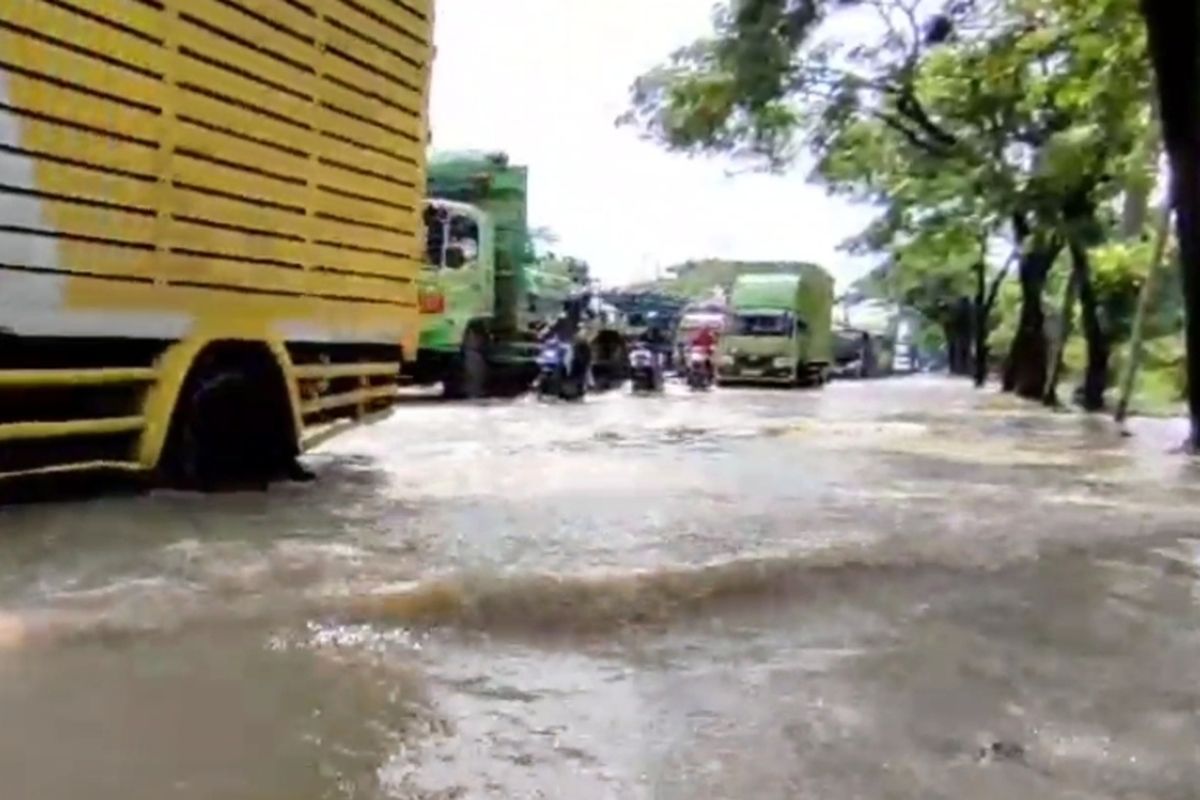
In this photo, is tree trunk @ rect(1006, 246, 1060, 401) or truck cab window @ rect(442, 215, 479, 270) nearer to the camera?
truck cab window @ rect(442, 215, 479, 270)

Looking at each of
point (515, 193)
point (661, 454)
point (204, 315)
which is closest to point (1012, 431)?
point (661, 454)

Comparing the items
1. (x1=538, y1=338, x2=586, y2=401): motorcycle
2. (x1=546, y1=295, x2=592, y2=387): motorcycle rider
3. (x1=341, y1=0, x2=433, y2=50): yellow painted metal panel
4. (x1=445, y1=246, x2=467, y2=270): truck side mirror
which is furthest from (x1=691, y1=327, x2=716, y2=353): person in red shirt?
(x1=341, y1=0, x2=433, y2=50): yellow painted metal panel

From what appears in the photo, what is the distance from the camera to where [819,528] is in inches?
288

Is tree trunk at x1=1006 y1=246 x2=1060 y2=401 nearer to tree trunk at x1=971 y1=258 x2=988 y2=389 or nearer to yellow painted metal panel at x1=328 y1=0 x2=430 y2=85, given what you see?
tree trunk at x1=971 y1=258 x2=988 y2=389

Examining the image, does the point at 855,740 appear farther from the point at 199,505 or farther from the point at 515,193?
the point at 515,193

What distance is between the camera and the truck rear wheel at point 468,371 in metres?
22.3

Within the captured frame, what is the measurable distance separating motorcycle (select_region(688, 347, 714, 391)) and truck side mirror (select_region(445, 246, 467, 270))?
1483 cm

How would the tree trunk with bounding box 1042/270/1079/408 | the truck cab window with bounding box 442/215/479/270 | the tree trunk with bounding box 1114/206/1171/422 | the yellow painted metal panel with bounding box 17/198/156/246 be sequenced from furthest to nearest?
the tree trunk with bounding box 1042/270/1079/408 < the truck cab window with bounding box 442/215/479/270 < the tree trunk with bounding box 1114/206/1171/422 < the yellow painted metal panel with bounding box 17/198/156/246

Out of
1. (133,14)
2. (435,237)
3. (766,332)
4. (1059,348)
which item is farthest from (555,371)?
(133,14)

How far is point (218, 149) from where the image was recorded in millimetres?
7480

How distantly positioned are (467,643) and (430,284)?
16467mm

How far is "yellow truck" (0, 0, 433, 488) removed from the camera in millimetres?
6324

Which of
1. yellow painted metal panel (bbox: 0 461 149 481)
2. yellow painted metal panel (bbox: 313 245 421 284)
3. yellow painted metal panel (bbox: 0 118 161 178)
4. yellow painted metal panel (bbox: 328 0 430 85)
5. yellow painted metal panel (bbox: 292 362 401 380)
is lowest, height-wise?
yellow painted metal panel (bbox: 0 461 149 481)

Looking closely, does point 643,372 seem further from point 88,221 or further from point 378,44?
point 88,221
